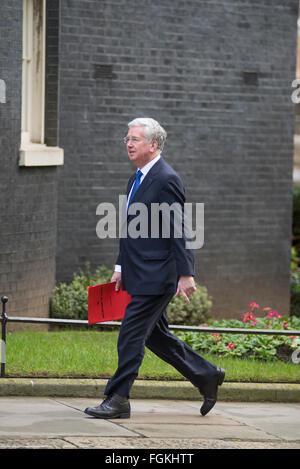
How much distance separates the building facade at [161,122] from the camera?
1075 cm

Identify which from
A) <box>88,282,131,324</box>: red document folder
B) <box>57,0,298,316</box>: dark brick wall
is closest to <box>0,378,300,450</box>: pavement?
<box>88,282,131,324</box>: red document folder

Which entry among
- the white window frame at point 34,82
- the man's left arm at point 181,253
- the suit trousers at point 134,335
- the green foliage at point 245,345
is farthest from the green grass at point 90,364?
the white window frame at point 34,82

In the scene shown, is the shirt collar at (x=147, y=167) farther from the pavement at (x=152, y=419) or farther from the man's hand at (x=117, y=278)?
the pavement at (x=152, y=419)

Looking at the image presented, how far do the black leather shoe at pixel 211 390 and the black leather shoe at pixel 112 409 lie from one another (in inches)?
24.7

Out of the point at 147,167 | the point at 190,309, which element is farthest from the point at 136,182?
the point at 190,309

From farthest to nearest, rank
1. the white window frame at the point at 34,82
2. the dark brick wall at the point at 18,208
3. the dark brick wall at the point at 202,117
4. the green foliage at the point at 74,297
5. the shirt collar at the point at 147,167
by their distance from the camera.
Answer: the dark brick wall at the point at 202,117 → the green foliage at the point at 74,297 → the white window frame at the point at 34,82 → the dark brick wall at the point at 18,208 → the shirt collar at the point at 147,167

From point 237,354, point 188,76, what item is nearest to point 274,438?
point 237,354

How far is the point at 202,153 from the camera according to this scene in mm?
12914

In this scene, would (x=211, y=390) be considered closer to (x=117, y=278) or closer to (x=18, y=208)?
(x=117, y=278)

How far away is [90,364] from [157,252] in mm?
1973

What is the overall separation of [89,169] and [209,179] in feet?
6.00

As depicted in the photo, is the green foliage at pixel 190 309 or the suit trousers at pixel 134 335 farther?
the green foliage at pixel 190 309

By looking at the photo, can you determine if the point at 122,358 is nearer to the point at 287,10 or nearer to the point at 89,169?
the point at 89,169

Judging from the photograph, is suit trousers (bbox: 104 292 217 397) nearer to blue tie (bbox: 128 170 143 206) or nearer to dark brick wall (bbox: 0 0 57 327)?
blue tie (bbox: 128 170 143 206)
